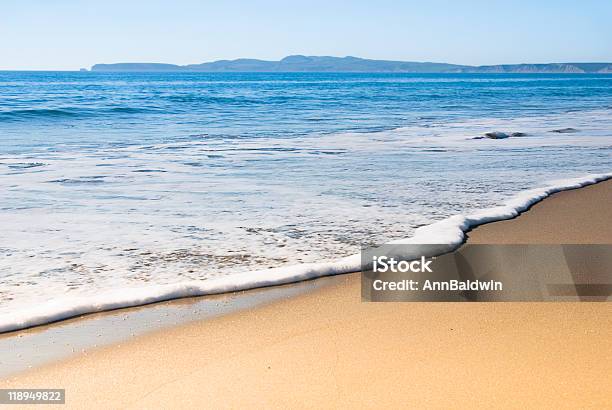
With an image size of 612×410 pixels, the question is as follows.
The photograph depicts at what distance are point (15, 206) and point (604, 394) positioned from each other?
20.1 feet

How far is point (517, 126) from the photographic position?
63.6 feet

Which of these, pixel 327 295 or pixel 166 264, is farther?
pixel 166 264

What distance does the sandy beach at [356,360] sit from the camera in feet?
10.3

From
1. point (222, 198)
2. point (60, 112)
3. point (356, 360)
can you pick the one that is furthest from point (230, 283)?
point (60, 112)

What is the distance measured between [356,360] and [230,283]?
149 centimetres

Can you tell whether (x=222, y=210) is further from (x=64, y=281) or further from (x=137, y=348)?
(x=137, y=348)

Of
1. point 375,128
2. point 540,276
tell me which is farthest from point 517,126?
point 540,276

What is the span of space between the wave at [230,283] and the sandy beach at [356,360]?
43cm

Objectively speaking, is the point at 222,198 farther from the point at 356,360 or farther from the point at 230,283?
the point at 356,360

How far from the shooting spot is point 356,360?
3.55 meters

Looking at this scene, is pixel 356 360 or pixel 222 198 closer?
pixel 356 360

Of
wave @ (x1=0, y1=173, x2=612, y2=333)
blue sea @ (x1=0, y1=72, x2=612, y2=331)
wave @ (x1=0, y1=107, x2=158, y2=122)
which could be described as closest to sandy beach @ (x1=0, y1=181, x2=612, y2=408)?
wave @ (x1=0, y1=173, x2=612, y2=333)

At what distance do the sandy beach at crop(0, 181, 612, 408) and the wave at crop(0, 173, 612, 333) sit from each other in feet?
1.41

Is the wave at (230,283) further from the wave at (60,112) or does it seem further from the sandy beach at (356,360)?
the wave at (60,112)
